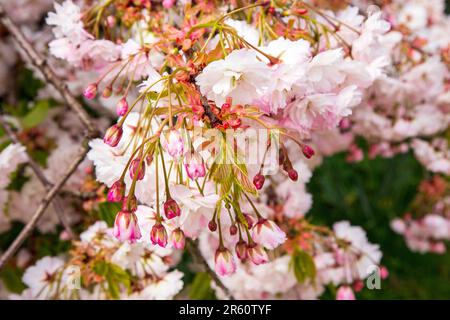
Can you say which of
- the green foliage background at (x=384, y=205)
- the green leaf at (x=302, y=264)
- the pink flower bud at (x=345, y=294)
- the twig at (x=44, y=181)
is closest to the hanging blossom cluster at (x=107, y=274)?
the twig at (x=44, y=181)

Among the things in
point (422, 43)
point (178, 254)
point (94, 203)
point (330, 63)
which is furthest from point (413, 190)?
point (330, 63)

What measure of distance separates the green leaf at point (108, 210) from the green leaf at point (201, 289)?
0.96 ft

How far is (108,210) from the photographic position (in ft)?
3.69

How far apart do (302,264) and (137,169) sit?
0.62m

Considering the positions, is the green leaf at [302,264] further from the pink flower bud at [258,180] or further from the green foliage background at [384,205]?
the green foliage background at [384,205]

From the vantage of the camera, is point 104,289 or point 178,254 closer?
point 104,289

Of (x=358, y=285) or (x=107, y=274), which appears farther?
(x=358, y=285)

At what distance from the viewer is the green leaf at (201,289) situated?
1309mm

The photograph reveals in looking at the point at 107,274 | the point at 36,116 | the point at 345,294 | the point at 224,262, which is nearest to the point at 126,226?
the point at 224,262

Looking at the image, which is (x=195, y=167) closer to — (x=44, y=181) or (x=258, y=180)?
(x=258, y=180)
